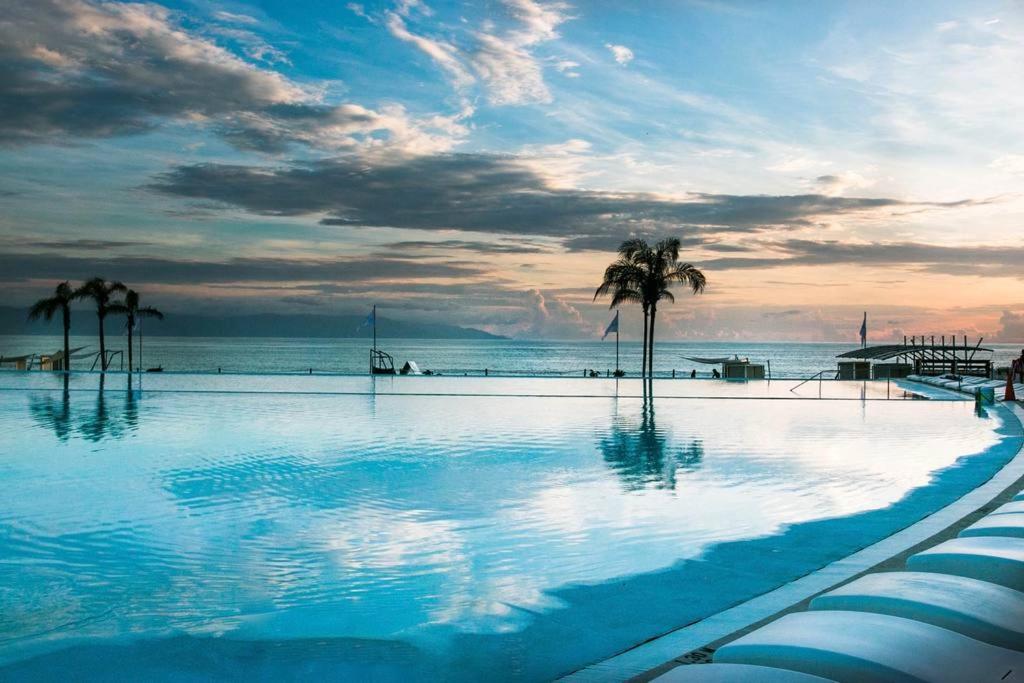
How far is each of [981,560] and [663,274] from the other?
36.8 metres

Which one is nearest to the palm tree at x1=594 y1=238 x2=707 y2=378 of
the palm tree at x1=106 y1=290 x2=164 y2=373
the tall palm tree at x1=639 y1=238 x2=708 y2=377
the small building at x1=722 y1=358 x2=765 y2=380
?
the tall palm tree at x1=639 y1=238 x2=708 y2=377

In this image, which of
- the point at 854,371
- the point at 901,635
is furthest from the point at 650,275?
the point at 901,635

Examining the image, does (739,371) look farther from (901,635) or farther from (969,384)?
(901,635)

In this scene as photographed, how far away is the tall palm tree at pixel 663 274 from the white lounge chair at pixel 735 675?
1498 inches

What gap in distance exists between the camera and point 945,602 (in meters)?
4.50

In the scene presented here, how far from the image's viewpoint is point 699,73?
2402 centimetres

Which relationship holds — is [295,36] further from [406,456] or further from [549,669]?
[549,669]

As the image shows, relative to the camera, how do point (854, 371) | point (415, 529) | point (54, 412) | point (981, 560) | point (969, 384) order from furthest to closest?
point (854, 371)
point (969, 384)
point (54, 412)
point (415, 529)
point (981, 560)

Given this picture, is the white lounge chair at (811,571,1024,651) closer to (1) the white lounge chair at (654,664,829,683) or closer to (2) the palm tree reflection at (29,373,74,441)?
(1) the white lounge chair at (654,664,829,683)

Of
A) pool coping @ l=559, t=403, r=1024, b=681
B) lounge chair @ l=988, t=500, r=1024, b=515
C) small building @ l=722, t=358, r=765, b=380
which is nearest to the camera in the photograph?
pool coping @ l=559, t=403, r=1024, b=681

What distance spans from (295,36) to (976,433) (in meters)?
19.6

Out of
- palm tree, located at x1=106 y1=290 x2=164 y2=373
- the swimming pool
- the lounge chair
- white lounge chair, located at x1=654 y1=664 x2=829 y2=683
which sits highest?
palm tree, located at x1=106 y1=290 x2=164 y2=373

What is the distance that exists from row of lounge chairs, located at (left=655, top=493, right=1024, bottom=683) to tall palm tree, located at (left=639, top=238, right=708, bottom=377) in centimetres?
3656

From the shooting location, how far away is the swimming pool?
5.71 metres
